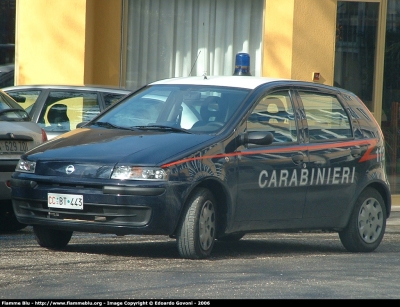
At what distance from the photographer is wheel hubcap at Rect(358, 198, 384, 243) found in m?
10.0

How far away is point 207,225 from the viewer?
852 cm

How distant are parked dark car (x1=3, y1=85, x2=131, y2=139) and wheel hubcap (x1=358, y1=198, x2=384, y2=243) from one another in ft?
13.1

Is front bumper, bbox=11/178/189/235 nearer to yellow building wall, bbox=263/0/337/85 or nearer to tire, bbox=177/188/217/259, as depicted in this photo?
tire, bbox=177/188/217/259

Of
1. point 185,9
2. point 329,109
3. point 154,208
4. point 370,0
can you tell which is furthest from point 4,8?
point 154,208

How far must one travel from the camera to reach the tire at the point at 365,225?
9969mm

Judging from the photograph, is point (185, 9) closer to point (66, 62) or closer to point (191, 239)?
point (66, 62)

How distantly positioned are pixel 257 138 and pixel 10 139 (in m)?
2.67

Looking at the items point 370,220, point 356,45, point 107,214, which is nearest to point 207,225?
point 107,214

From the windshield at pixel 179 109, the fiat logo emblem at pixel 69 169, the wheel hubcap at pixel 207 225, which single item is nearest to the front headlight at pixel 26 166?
the fiat logo emblem at pixel 69 169

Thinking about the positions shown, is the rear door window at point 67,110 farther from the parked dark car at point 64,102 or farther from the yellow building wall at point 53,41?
the yellow building wall at point 53,41

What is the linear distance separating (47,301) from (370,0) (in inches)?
433

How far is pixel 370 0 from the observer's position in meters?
16.1

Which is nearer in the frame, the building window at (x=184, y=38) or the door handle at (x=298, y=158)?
the door handle at (x=298, y=158)

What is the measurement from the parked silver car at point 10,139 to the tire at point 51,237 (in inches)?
41.8
